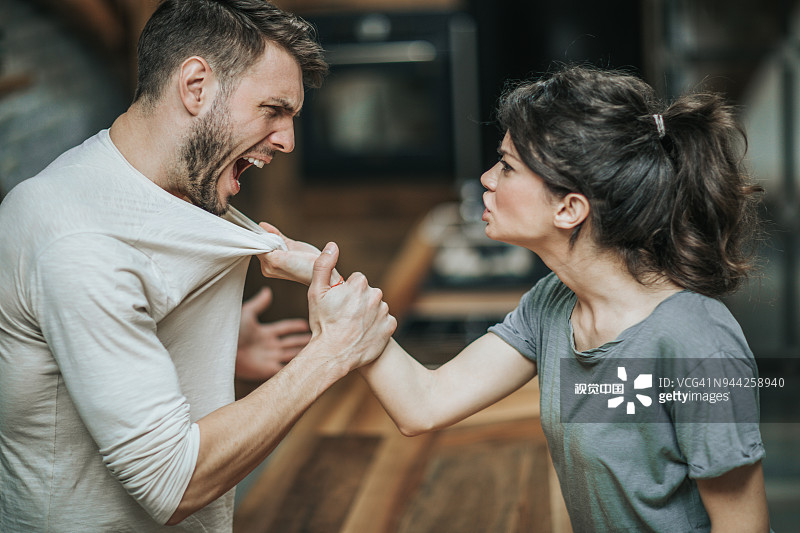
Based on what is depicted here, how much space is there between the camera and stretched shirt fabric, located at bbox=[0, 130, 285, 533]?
100 cm

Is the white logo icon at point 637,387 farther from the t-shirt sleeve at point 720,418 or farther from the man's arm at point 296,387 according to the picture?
the man's arm at point 296,387

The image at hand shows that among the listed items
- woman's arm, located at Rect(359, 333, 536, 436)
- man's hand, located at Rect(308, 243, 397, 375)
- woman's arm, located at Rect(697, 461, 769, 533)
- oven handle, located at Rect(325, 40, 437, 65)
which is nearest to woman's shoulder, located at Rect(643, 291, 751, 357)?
woman's arm, located at Rect(697, 461, 769, 533)

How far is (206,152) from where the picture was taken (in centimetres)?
116

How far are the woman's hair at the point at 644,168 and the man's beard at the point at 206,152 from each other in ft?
1.32

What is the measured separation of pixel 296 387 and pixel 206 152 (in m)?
0.35

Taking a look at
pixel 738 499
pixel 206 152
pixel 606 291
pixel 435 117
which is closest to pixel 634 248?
pixel 606 291

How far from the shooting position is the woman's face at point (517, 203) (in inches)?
44.6

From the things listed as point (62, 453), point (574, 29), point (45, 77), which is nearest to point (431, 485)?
point (62, 453)

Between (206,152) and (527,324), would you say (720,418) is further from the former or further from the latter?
(206,152)

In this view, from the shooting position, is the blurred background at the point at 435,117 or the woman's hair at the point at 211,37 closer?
the woman's hair at the point at 211,37

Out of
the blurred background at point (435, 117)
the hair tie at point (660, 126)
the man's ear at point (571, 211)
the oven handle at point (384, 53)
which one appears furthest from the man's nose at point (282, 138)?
the oven handle at point (384, 53)

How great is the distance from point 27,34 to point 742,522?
1.77 meters

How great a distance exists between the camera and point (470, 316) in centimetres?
256

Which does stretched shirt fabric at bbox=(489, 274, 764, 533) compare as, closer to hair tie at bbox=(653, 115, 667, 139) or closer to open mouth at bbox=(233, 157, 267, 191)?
hair tie at bbox=(653, 115, 667, 139)
